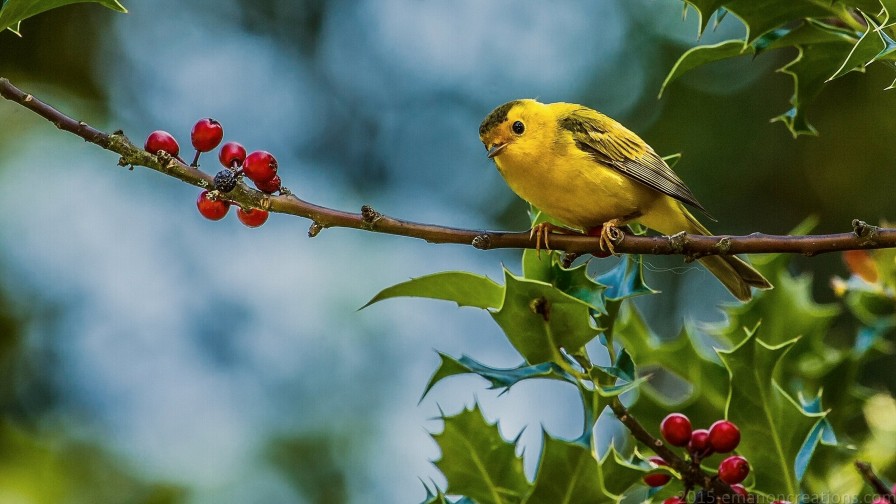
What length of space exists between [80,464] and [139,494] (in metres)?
0.49

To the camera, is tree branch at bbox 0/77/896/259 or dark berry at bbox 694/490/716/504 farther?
dark berry at bbox 694/490/716/504

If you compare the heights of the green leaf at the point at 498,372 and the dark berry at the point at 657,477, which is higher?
the green leaf at the point at 498,372

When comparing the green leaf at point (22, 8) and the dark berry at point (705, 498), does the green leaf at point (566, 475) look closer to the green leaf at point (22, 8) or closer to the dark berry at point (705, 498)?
the dark berry at point (705, 498)

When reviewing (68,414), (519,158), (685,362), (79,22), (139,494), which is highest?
(79,22)

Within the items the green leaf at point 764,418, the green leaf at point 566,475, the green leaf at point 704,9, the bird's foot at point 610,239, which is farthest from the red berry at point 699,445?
the green leaf at point 704,9

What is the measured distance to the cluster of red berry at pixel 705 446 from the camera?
8.87 ft

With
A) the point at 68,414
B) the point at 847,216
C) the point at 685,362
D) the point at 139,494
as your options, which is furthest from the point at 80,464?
the point at 847,216

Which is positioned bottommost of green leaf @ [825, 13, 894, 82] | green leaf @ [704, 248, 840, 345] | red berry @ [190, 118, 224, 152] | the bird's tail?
green leaf @ [704, 248, 840, 345]

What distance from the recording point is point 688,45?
30.0ft

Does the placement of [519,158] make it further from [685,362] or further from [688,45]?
[688,45]

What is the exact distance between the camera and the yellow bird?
13.7ft

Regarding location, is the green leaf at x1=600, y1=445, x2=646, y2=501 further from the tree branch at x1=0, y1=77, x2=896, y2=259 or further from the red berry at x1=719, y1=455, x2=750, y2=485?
the tree branch at x1=0, y1=77, x2=896, y2=259

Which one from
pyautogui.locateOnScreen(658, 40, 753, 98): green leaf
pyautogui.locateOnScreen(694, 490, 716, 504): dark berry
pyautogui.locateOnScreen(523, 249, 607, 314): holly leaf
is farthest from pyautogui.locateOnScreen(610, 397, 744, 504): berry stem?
pyautogui.locateOnScreen(658, 40, 753, 98): green leaf

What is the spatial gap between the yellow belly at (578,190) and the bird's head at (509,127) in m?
0.11
